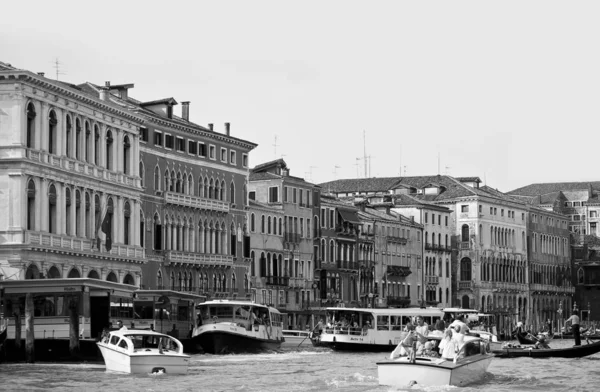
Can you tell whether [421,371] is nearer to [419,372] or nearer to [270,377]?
[419,372]

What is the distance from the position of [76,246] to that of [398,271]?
47996 mm

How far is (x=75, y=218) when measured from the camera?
63125 mm

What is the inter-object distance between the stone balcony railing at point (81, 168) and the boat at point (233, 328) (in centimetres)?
757

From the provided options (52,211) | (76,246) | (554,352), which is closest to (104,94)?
(76,246)

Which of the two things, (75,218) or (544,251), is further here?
(544,251)

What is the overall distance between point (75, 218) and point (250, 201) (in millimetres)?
27533

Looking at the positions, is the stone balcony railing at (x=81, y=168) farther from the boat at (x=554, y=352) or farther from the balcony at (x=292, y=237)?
the balcony at (x=292, y=237)

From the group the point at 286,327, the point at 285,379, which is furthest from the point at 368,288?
the point at 285,379

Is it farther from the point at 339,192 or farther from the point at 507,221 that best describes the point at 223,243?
the point at 507,221

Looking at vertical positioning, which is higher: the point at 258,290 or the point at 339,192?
the point at 339,192

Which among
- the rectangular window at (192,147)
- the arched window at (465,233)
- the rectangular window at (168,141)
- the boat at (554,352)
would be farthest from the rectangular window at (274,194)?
the boat at (554,352)

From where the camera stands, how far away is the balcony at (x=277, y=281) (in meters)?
89.9

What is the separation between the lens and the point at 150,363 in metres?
43.1

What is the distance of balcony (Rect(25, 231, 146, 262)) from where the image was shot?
2306 inches
